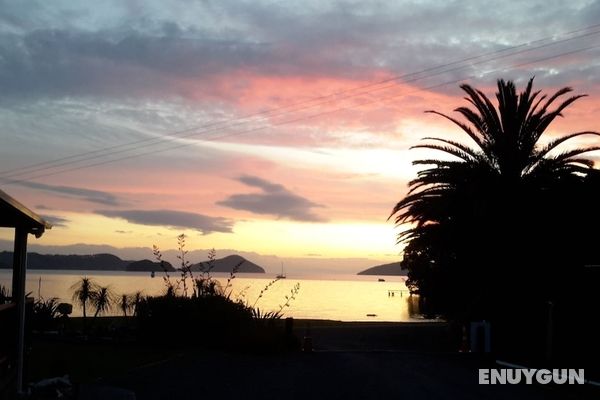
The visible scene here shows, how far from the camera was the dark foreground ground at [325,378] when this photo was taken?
13688 mm

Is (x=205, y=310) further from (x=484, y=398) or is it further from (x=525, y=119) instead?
(x=525, y=119)

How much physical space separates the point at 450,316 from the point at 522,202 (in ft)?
19.8

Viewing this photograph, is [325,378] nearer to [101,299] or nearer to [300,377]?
[300,377]

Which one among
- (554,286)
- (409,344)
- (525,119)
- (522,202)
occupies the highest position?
(525,119)

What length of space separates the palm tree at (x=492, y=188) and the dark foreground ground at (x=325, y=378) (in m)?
5.91

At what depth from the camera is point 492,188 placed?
25.5 meters

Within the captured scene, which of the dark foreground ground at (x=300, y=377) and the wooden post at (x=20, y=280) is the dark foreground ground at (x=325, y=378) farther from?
the wooden post at (x=20, y=280)

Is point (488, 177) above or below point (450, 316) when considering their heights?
above

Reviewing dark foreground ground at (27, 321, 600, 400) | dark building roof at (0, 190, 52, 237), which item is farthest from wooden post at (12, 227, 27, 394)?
dark foreground ground at (27, 321, 600, 400)

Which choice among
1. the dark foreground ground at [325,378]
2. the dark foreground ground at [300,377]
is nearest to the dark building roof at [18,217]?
the dark foreground ground at [300,377]

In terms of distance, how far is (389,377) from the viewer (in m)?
15.8

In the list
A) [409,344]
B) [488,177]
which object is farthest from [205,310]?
[488,177]

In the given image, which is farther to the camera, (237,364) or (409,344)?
(409,344)

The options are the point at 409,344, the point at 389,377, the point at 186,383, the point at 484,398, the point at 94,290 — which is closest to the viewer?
the point at 484,398
